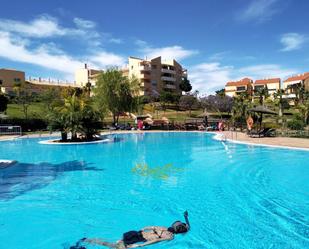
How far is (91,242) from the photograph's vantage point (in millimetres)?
6098

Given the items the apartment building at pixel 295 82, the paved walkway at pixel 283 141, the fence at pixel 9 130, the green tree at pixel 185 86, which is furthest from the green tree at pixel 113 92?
the apartment building at pixel 295 82

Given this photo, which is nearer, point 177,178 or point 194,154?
point 177,178

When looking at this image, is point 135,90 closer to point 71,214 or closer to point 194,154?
point 194,154

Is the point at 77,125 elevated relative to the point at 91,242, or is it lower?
elevated

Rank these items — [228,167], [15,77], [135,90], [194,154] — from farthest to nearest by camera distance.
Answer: [15,77], [135,90], [194,154], [228,167]

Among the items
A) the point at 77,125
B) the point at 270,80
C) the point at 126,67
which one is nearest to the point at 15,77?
the point at 126,67

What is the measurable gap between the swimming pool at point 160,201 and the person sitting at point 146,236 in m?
0.20

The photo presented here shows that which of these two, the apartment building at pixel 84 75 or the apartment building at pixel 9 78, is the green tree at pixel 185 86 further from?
the apartment building at pixel 9 78

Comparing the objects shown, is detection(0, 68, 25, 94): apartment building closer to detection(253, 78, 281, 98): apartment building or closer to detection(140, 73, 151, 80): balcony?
detection(140, 73, 151, 80): balcony

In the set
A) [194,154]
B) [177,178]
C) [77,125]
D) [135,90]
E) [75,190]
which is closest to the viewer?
[75,190]

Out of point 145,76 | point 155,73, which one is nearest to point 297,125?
point 145,76

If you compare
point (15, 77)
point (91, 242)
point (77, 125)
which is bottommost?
point (91, 242)

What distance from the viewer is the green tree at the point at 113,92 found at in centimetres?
4016

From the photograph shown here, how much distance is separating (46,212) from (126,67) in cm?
7941
